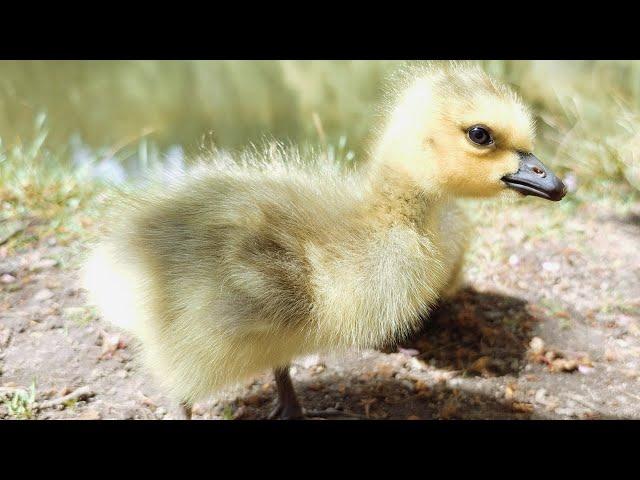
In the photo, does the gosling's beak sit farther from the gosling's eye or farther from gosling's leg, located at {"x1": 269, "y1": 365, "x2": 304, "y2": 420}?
gosling's leg, located at {"x1": 269, "y1": 365, "x2": 304, "y2": 420}

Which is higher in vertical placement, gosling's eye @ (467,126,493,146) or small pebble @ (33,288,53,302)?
gosling's eye @ (467,126,493,146)

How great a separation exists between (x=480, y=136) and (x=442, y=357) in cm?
67

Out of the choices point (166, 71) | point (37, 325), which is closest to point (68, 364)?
point (37, 325)

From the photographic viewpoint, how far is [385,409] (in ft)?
5.22

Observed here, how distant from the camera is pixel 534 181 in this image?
146 centimetres

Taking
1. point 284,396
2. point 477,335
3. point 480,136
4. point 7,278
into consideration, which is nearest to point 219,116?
point 7,278

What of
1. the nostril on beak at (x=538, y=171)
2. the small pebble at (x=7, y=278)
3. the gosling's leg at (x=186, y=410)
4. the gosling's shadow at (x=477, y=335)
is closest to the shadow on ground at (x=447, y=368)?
the gosling's shadow at (x=477, y=335)

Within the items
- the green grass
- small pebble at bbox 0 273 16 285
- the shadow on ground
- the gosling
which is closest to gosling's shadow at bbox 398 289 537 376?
the shadow on ground

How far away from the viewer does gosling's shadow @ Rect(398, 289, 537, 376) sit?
179 centimetres

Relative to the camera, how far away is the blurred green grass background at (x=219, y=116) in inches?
95.3

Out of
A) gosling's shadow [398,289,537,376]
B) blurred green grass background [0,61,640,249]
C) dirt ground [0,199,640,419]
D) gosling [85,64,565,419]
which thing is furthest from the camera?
blurred green grass background [0,61,640,249]

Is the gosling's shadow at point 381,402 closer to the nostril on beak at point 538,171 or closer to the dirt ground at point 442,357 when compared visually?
the dirt ground at point 442,357

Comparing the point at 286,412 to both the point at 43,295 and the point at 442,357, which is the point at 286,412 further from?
the point at 43,295
